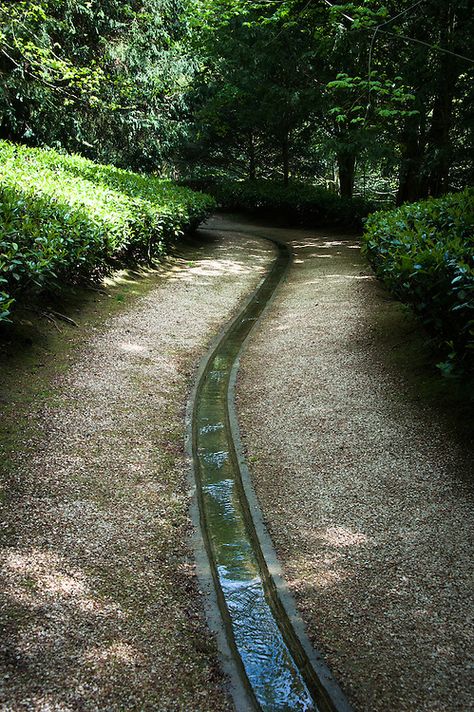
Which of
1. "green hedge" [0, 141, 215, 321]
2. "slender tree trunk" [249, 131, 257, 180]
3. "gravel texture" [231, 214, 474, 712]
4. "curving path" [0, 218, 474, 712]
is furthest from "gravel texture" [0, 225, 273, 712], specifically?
"slender tree trunk" [249, 131, 257, 180]

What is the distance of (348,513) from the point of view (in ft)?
10.2

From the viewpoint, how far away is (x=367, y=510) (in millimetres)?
3117

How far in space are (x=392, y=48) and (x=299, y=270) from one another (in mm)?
5942

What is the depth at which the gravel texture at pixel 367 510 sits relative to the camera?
2146 mm

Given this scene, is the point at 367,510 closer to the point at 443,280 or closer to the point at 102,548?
the point at 102,548

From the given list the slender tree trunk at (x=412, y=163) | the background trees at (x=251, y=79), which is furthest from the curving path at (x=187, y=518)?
the slender tree trunk at (x=412, y=163)

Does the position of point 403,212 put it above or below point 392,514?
above

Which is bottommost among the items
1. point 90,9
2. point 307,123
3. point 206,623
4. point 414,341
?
point 206,623

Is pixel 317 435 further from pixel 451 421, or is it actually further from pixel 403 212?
pixel 403 212

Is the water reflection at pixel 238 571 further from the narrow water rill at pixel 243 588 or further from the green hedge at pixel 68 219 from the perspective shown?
the green hedge at pixel 68 219

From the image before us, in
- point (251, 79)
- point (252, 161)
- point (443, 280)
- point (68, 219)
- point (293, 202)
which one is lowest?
Result: point (443, 280)

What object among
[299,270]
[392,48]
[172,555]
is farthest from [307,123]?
[172,555]

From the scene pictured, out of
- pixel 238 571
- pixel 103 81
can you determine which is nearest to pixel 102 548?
pixel 238 571

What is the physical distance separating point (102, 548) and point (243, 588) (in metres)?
0.77
